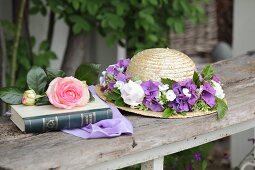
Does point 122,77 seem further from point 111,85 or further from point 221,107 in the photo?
point 221,107

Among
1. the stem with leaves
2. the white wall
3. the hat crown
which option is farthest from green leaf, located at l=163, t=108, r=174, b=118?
the white wall

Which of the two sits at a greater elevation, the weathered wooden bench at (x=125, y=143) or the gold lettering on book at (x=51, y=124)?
the gold lettering on book at (x=51, y=124)

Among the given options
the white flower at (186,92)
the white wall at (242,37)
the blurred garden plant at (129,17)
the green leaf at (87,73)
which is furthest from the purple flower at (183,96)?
the white wall at (242,37)

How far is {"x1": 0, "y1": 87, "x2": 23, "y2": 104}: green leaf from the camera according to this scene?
1682 millimetres

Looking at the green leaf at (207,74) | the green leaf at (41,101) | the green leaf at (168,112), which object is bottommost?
the green leaf at (168,112)

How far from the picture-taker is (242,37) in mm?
3426

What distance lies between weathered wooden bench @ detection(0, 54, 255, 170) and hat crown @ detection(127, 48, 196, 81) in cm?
14

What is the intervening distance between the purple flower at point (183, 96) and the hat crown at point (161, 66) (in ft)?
0.21

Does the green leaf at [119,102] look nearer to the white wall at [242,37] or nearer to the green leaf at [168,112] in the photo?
the green leaf at [168,112]

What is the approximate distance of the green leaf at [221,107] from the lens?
1760 mm

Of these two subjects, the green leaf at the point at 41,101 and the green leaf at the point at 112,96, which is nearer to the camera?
the green leaf at the point at 41,101

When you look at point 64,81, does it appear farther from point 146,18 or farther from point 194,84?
point 146,18

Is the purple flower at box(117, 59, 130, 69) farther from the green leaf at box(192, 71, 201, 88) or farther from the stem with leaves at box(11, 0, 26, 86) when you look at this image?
the stem with leaves at box(11, 0, 26, 86)

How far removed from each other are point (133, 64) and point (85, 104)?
0.91 feet
